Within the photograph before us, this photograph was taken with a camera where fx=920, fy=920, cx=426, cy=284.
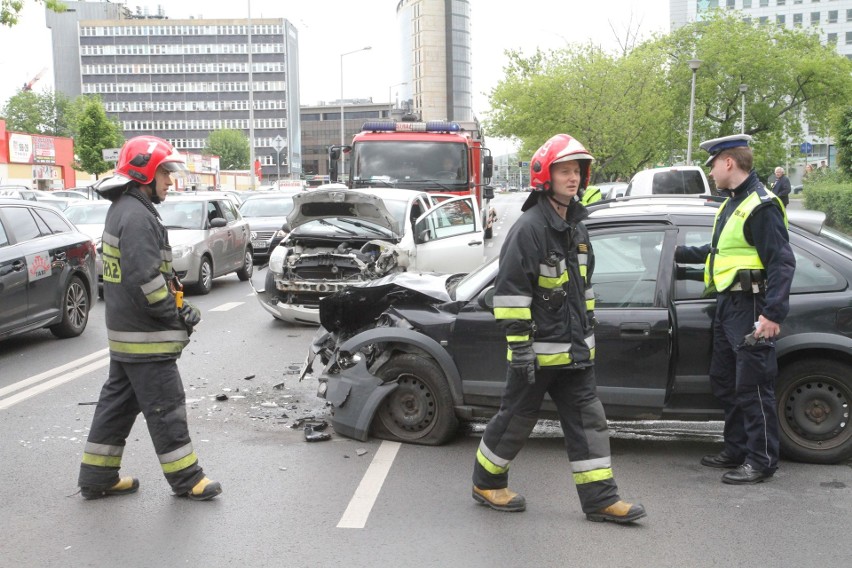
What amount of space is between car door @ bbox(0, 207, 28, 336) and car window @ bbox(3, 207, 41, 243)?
9 centimetres

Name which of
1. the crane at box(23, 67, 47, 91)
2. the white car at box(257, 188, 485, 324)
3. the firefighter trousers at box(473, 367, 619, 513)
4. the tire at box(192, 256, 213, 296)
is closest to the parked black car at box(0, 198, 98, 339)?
the white car at box(257, 188, 485, 324)

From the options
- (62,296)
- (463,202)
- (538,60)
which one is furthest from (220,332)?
(538,60)

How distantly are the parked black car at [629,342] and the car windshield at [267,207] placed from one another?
15994 mm

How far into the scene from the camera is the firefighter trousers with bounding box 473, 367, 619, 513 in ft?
15.3

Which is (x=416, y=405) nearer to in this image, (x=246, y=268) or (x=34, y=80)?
(x=246, y=268)

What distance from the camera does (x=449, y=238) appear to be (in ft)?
41.5

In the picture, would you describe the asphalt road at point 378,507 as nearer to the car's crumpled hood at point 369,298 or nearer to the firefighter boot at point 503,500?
the firefighter boot at point 503,500

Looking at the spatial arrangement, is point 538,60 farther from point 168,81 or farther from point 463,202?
point 168,81

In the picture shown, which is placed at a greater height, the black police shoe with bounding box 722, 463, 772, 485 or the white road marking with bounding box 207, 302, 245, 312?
the black police shoe with bounding box 722, 463, 772, 485

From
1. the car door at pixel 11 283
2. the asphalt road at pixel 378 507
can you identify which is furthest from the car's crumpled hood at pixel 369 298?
the car door at pixel 11 283

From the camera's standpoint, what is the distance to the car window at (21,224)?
32.9 ft

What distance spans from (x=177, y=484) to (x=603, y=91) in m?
45.4

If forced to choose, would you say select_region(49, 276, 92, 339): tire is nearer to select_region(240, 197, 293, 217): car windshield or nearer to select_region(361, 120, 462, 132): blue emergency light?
select_region(361, 120, 462, 132): blue emergency light

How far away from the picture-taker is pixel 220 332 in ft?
37.6
